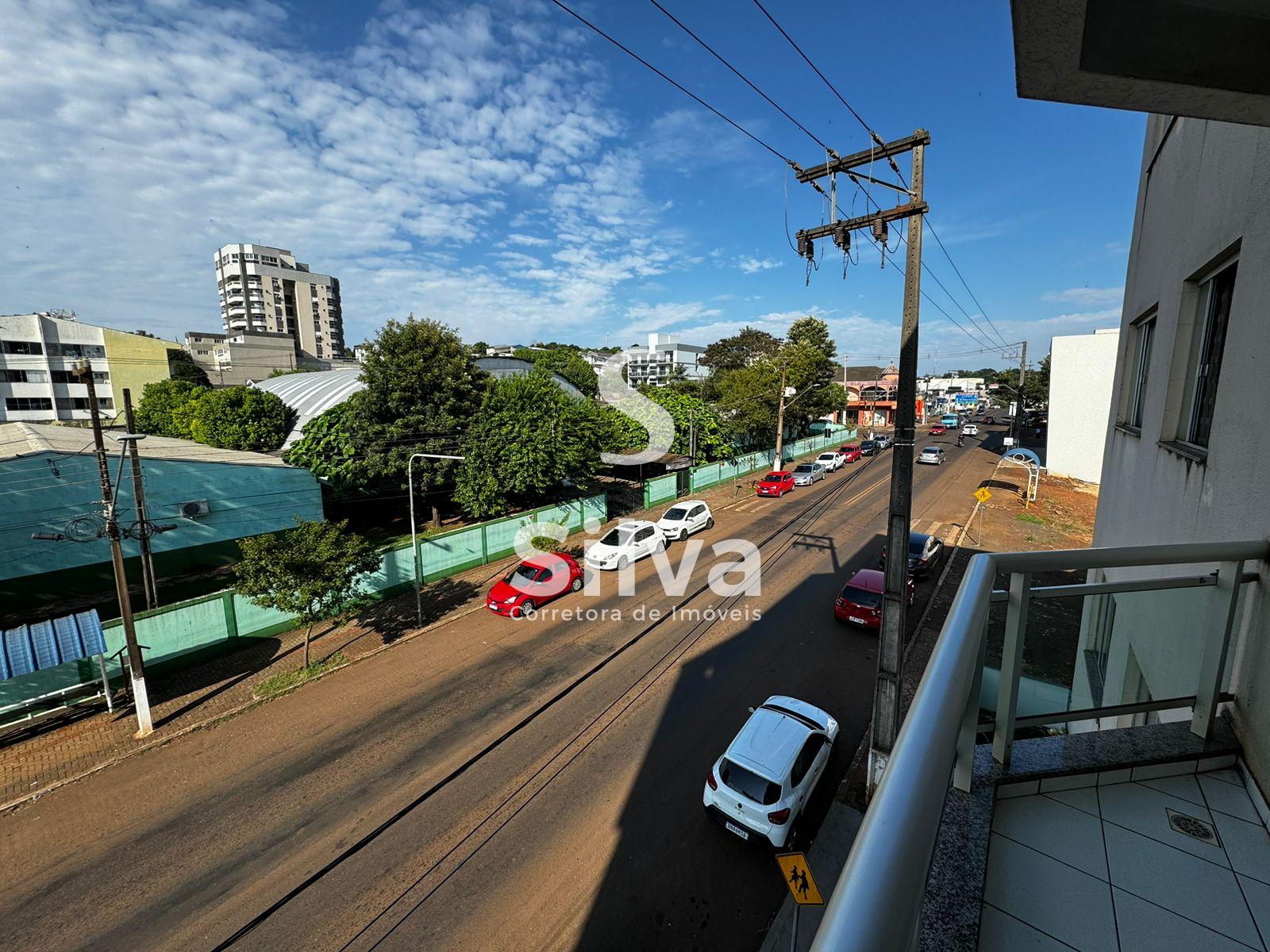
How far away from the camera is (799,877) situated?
5.10m

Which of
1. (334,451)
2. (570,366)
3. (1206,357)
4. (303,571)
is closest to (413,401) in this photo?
(334,451)

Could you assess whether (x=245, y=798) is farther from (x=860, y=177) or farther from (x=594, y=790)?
(x=860, y=177)

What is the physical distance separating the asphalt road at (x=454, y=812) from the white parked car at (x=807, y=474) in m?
20.0

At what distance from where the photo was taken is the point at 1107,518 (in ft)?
25.1

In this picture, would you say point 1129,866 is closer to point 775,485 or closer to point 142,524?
point 142,524

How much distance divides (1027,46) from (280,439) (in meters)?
36.6

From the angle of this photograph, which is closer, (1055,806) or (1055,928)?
(1055,928)

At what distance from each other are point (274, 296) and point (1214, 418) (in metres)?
108

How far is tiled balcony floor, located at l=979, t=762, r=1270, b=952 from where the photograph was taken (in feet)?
5.89

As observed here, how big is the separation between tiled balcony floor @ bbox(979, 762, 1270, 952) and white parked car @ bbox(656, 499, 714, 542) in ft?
62.2

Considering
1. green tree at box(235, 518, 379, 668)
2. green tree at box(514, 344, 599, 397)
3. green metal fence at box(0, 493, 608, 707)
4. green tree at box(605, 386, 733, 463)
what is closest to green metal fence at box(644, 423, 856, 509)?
green tree at box(605, 386, 733, 463)

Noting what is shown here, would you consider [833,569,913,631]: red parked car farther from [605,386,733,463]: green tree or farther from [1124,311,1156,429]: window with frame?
[605,386,733,463]: green tree

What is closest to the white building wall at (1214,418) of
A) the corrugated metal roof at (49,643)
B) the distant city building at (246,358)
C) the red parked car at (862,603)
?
the red parked car at (862,603)

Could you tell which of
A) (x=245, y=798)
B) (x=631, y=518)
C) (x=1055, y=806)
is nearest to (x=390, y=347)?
(x=631, y=518)
